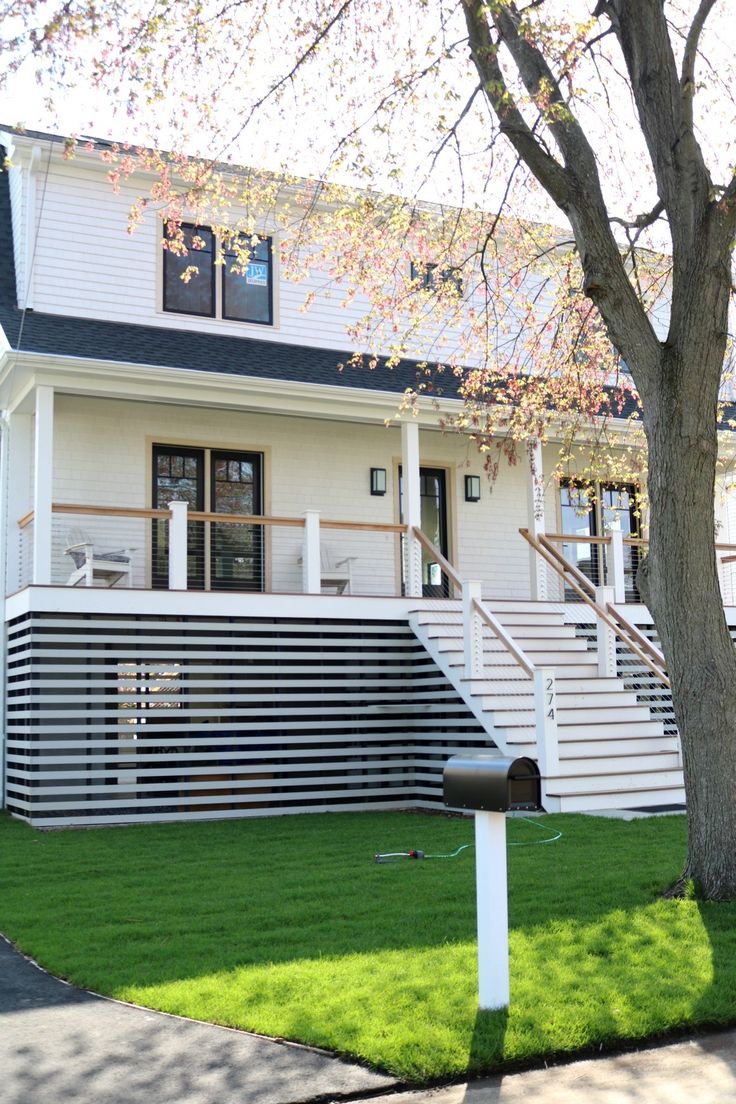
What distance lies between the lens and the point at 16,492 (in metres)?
13.5

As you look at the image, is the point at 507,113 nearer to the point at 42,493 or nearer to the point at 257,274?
the point at 42,493

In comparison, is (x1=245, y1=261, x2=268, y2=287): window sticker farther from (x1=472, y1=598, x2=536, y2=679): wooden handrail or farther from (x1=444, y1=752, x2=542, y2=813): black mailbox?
(x1=444, y1=752, x2=542, y2=813): black mailbox

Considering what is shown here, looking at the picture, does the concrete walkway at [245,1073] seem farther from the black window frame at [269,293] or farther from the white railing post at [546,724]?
the black window frame at [269,293]

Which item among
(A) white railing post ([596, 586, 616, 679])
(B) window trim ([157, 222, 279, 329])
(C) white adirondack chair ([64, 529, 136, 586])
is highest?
(B) window trim ([157, 222, 279, 329])

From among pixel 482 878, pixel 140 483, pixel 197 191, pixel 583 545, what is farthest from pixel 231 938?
pixel 583 545

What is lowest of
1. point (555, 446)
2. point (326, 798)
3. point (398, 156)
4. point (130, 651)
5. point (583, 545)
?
point (326, 798)

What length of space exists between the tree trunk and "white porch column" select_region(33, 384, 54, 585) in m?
6.90

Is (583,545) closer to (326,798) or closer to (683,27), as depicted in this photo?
(326,798)

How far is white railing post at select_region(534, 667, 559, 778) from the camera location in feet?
36.0

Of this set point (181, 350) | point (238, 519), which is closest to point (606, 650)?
point (238, 519)

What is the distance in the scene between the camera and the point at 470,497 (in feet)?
53.1

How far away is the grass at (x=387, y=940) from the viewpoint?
4168 millimetres

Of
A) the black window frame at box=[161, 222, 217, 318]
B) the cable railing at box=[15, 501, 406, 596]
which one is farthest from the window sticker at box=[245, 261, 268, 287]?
the cable railing at box=[15, 501, 406, 596]

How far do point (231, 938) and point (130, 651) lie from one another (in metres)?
6.24
